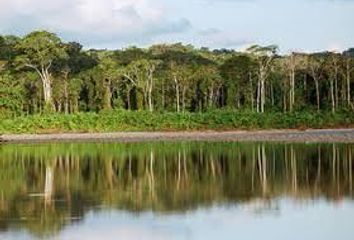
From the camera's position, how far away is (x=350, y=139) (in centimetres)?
5412

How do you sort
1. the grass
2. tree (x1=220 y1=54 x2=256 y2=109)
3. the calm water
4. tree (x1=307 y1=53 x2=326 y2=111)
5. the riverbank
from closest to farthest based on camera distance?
the calm water → the riverbank → the grass → tree (x1=307 y1=53 x2=326 y2=111) → tree (x1=220 y1=54 x2=256 y2=109)

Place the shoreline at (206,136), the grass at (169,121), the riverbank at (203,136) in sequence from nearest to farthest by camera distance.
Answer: the shoreline at (206,136), the riverbank at (203,136), the grass at (169,121)

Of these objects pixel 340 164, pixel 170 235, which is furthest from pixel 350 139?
pixel 170 235

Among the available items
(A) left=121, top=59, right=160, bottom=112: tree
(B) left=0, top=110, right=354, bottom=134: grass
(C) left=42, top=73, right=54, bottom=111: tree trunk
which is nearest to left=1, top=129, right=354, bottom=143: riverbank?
(B) left=0, top=110, right=354, bottom=134: grass

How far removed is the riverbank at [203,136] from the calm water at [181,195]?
542 inches

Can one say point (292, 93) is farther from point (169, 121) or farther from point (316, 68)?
point (169, 121)

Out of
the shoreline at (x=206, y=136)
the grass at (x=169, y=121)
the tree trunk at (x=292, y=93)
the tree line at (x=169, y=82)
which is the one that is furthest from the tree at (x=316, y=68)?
the shoreline at (x=206, y=136)

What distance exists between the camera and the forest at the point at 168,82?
259 ft

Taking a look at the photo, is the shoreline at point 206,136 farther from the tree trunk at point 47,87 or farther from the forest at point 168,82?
the tree trunk at point 47,87

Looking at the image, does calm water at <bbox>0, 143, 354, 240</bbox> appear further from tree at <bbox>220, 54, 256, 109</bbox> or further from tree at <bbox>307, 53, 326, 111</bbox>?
tree at <bbox>220, 54, 256, 109</bbox>

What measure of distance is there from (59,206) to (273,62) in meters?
64.3

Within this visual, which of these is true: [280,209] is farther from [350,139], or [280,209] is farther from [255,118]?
[255,118]

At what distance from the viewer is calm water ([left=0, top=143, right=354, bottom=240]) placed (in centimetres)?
1800

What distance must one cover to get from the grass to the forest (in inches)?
172
